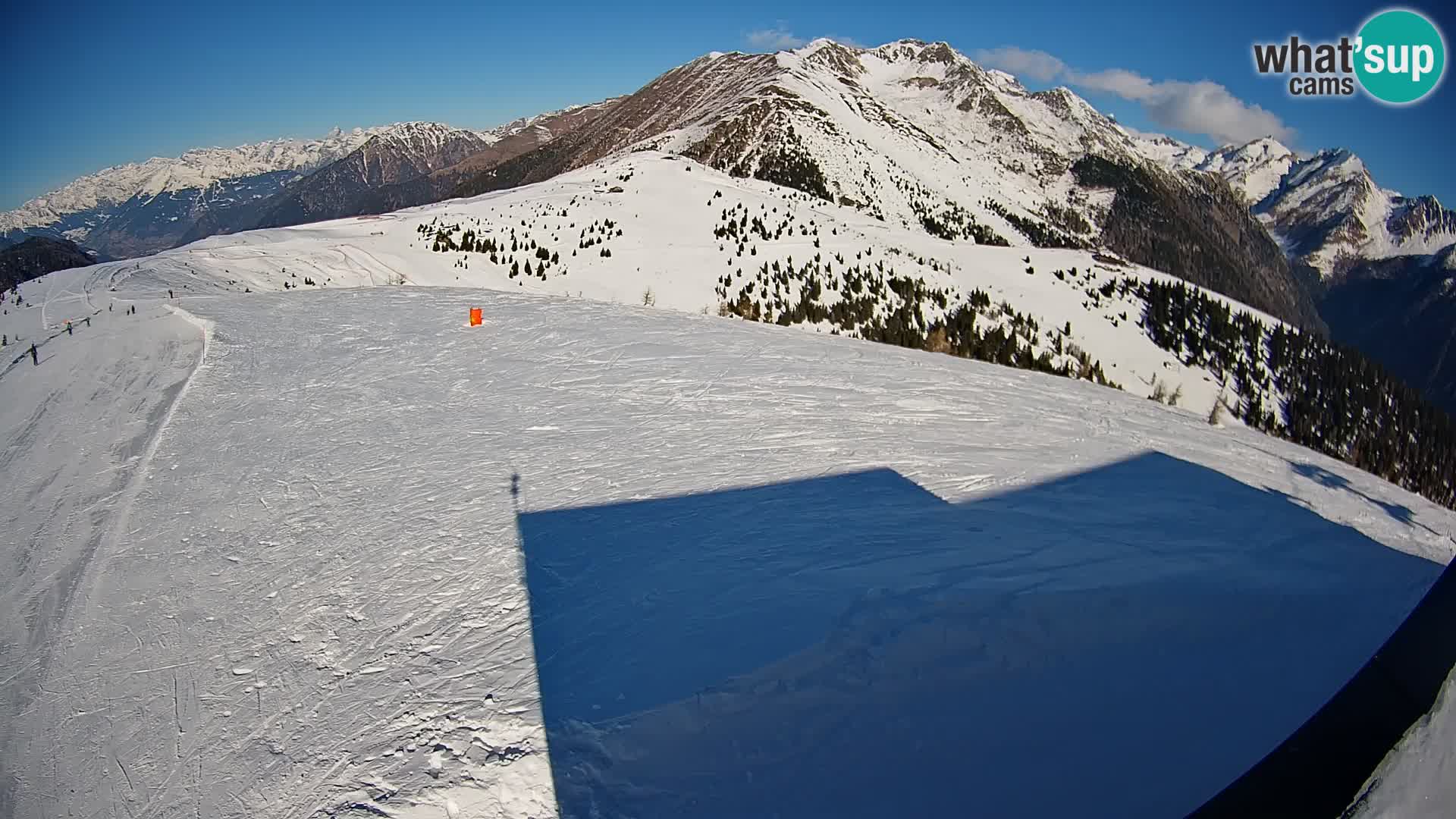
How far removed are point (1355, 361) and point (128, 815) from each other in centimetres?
6616

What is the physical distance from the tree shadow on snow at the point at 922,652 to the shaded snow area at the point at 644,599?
0.7 inches

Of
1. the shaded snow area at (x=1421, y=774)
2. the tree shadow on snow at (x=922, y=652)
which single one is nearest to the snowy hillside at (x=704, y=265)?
the tree shadow on snow at (x=922, y=652)

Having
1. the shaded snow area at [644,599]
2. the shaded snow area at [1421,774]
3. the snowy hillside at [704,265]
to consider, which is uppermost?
the snowy hillside at [704,265]

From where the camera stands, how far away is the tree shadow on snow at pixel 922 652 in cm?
274

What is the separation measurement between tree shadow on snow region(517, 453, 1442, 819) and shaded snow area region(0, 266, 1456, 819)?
2 cm

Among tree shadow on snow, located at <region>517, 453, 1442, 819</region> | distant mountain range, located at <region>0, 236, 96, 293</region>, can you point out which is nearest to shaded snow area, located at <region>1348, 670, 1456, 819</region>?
tree shadow on snow, located at <region>517, 453, 1442, 819</region>

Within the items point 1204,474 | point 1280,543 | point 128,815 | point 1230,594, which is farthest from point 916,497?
point 128,815

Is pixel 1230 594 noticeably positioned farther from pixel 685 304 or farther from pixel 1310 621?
pixel 685 304

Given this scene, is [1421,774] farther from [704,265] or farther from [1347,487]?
[704,265]

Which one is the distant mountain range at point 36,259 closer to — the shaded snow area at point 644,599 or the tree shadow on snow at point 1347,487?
the shaded snow area at point 644,599

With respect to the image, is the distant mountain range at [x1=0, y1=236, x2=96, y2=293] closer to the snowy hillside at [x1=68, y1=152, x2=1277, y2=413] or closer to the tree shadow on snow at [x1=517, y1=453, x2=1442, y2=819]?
the snowy hillside at [x1=68, y1=152, x2=1277, y2=413]

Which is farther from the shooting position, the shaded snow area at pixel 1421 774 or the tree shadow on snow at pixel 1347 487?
the tree shadow on snow at pixel 1347 487

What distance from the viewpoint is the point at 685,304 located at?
18734mm

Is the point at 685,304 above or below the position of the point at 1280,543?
above
